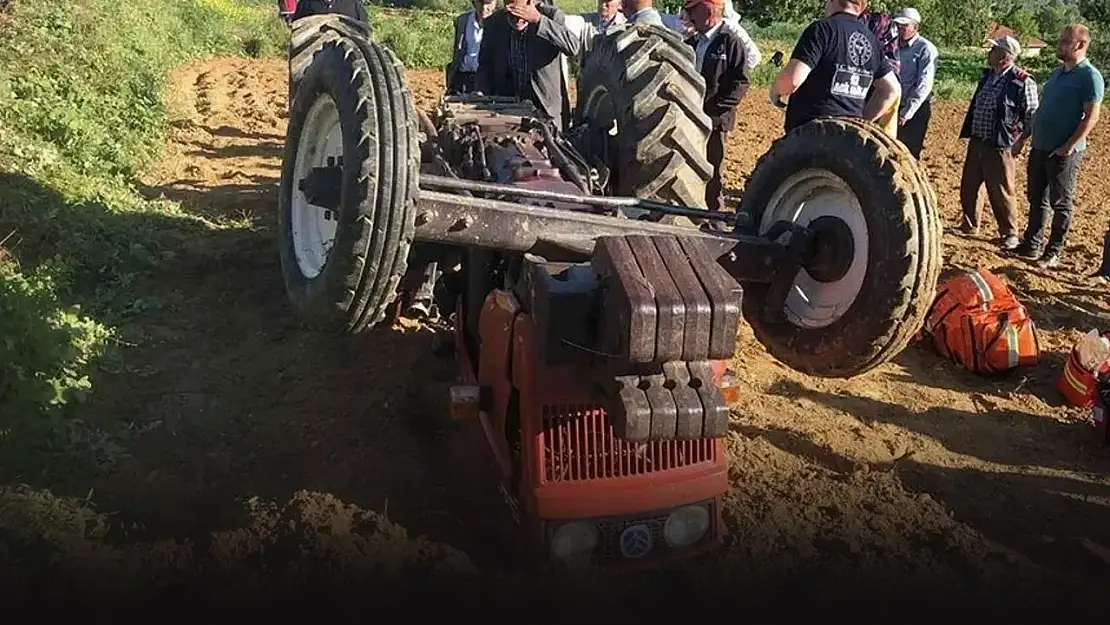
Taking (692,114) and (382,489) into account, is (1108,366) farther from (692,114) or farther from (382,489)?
(382,489)

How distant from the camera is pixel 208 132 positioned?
10.4m

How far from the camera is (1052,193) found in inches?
292

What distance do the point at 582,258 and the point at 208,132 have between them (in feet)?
27.4

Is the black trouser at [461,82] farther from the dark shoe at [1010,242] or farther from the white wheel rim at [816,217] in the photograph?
the white wheel rim at [816,217]

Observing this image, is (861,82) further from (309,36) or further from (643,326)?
(643,326)

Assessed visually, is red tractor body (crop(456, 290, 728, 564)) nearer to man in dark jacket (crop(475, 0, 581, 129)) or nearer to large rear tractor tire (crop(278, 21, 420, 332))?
large rear tractor tire (crop(278, 21, 420, 332))

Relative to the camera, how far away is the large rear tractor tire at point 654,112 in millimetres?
4469

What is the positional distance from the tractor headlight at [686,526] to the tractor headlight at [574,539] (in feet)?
0.79

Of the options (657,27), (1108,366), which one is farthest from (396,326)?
(1108,366)

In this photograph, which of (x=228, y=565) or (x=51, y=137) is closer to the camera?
(x=228, y=565)

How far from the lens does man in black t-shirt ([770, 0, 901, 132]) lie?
17.4 ft

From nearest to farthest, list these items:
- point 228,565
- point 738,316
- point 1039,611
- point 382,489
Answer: point 738,316
point 228,565
point 1039,611
point 382,489

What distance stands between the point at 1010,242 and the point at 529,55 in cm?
434

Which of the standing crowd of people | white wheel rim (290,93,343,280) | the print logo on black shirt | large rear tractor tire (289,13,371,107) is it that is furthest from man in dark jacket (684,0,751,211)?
white wheel rim (290,93,343,280)
